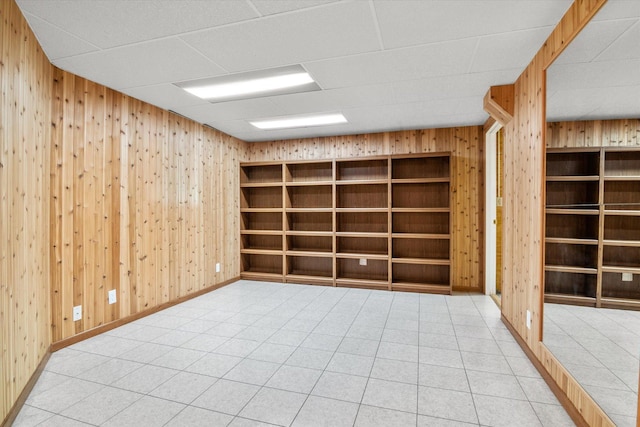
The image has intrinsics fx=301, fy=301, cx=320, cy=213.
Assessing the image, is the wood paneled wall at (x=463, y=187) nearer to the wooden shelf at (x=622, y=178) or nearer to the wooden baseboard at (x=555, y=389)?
the wooden baseboard at (x=555, y=389)

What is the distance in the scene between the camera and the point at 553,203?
2168 mm

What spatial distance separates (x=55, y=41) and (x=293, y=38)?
179 centimetres

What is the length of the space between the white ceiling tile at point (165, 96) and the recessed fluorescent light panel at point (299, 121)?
103cm

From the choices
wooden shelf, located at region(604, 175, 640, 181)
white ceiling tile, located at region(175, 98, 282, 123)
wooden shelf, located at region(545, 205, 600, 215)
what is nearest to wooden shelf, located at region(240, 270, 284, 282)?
white ceiling tile, located at region(175, 98, 282, 123)

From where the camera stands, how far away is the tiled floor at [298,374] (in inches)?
73.1

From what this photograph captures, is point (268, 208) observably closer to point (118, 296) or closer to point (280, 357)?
point (118, 296)

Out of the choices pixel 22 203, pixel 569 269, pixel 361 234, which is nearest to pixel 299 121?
pixel 361 234

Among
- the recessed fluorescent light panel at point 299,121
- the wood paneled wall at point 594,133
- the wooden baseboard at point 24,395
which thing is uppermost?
the recessed fluorescent light panel at point 299,121

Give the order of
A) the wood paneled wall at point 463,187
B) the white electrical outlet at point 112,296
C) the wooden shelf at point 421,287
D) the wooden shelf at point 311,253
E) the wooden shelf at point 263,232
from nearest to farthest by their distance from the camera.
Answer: the white electrical outlet at point 112,296, the wooden shelf at point 421,287, the wood paneled wall at point 463,187, the wooden shelf at point 311,253, the wooden shelf at point 263,232

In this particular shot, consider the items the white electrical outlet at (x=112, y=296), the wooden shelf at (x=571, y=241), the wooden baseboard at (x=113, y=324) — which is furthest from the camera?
the white electrical outlet at (x=112, y=296)

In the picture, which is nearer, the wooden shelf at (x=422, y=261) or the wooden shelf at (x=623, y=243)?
the wooden shelf at (x=623, y=243)

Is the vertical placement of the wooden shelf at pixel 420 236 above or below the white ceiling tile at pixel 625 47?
below

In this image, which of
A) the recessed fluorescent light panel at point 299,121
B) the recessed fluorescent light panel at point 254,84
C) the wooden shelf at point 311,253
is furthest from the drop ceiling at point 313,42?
the wooden shelf at point 311,253

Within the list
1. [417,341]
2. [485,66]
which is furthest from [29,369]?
[485,66]
